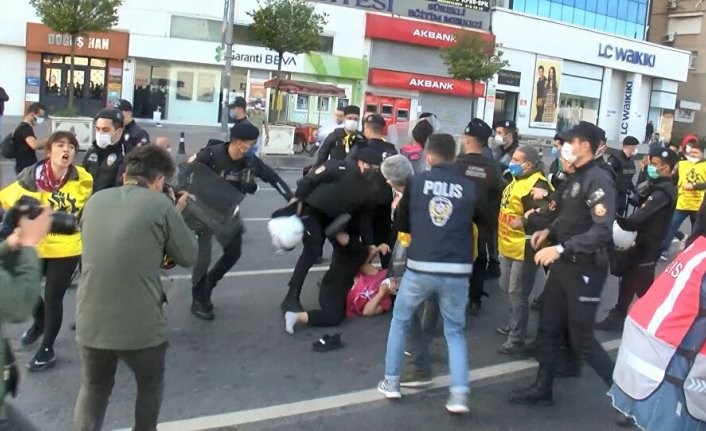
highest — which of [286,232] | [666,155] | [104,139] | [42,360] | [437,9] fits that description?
[437,9]

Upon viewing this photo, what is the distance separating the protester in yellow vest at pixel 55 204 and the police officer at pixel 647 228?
4580 millimetres

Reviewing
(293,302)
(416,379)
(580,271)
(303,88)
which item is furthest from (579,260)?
(303,88)

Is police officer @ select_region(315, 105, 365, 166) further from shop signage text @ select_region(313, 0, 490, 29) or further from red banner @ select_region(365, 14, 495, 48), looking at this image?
shop signage text @ select_region(313, 0, 490, 29)

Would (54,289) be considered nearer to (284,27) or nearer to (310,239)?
(310,239)

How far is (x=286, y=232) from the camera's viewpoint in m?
5.96

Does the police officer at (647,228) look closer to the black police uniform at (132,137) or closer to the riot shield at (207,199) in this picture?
the riot shield at (207,199)

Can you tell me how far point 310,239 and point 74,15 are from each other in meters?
16.6

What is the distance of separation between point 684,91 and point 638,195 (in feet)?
A: 179

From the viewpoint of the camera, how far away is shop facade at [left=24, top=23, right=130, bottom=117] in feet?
98.7

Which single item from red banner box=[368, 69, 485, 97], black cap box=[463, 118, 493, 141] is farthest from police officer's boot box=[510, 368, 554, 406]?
red banner box=[368, 69, 485, 97]

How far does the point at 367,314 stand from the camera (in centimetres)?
685

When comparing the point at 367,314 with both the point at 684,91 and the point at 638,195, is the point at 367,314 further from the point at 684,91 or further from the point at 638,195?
the point at 684,91

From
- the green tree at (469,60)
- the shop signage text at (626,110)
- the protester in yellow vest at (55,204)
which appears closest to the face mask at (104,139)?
the protester in yellow vest at (55,204)

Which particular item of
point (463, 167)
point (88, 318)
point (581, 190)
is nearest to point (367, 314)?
point (463, 167)
